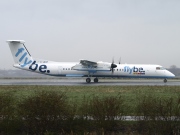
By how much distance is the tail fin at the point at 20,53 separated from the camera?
4153 cm

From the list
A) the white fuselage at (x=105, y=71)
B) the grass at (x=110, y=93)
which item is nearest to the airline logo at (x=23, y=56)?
the white fuselage at (x=105, y=71)

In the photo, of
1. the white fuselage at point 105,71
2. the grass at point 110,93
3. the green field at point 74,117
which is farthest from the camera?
the white fuselage at point 105,71

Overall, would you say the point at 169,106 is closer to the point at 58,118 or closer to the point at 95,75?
the point at 58,118

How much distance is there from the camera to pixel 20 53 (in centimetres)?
4172

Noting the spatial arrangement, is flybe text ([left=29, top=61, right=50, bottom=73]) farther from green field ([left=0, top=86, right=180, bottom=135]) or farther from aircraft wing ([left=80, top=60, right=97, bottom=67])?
green field ([left=0, top=86, right=180, bottom=135])

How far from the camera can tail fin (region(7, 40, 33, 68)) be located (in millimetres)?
41531

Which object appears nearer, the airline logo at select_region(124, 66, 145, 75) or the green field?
the green field

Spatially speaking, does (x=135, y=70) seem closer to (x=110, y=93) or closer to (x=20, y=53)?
(x=20, y=53)

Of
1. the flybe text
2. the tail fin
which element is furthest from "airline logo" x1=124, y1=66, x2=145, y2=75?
the tail fin

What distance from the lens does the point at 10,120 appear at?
30.4 feet

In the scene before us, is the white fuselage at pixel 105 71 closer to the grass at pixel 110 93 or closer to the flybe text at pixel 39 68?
the flybe text at pixel 39 68

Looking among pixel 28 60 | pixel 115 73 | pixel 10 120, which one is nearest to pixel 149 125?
pixel 10 120

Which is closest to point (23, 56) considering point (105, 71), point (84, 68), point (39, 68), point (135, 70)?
point (39, 68)

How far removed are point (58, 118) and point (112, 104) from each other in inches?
79.4
